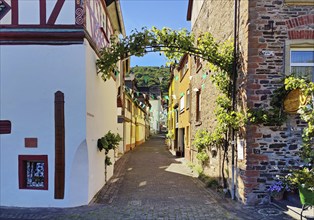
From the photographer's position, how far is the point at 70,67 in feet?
24.4

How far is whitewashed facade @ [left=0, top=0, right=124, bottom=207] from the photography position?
24.2ft

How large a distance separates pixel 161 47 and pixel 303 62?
370 cm

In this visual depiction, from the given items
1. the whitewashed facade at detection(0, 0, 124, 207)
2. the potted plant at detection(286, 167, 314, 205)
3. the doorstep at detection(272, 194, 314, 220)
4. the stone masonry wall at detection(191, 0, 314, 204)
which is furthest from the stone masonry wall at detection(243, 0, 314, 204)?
the whitewashed facade at detection(0, 0, 124, 207)

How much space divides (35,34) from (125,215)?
4640 millimetres

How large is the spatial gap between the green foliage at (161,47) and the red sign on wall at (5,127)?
8.78 ft

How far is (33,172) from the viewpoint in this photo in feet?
24.8

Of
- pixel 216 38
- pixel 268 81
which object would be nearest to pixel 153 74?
pixel 216 38

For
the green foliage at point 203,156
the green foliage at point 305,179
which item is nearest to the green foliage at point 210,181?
the green foliage at point 203,156

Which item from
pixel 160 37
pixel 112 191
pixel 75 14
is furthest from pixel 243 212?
pixel 75 14

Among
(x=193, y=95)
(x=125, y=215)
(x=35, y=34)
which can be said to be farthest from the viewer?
(x=193, y=95)

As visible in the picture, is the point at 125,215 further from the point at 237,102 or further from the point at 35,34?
the point at 35,34

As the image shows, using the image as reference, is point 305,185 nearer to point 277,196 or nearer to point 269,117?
point 277,196

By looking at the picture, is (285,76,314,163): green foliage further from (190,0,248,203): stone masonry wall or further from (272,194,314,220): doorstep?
(190,0,248,203): stone masonry wall

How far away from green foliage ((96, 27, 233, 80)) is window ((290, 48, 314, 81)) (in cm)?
160
